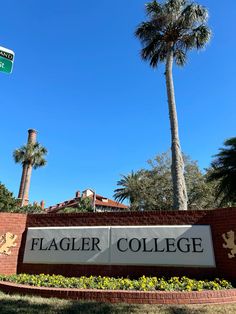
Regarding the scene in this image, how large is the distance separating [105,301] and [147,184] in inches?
1039

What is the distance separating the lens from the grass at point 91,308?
6.25 m

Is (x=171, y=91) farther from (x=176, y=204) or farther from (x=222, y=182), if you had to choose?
(x=222, y=182)

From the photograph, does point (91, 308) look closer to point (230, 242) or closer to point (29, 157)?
point (230, 242)

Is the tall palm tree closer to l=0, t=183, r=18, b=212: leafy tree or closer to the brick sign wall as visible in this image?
l=0, t=183, r=18, b=212: leafy tree

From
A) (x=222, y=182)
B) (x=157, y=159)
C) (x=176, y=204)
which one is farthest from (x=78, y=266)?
(x=157, y=159)

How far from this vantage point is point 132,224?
9641 mm

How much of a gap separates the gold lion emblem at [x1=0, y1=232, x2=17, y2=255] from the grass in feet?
10.5

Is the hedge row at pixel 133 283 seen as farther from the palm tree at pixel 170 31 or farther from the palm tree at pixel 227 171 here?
the palm tree at pixel 227 171

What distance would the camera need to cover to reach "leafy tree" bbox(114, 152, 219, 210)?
30312 millimetres

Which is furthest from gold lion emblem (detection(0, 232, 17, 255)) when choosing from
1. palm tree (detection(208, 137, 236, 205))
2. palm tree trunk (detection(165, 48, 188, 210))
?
palm tree (detection(208, 137, 236, 205))

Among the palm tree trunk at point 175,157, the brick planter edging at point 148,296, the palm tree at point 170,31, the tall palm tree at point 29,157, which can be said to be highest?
the tall palm tree at point 29,157

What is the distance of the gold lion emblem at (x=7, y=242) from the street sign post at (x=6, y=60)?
6.38 meters

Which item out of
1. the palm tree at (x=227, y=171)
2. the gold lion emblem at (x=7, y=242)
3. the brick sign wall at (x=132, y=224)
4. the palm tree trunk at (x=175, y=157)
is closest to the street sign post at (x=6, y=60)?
the brick sign wall at (x=132, y=224)

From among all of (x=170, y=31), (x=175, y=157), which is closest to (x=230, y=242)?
(x=175, y=157)
